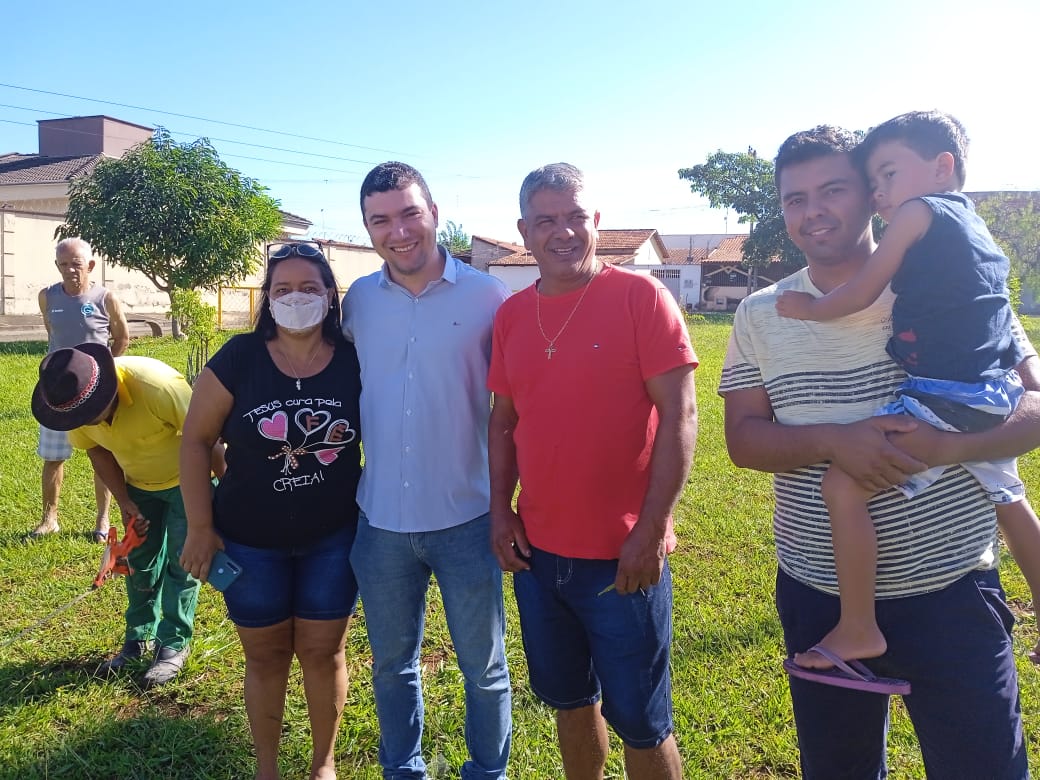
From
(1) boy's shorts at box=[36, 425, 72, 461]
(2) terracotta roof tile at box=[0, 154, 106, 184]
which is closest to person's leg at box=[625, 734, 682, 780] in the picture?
(1) boy's shorts at box=[36, 425, 72, 461]

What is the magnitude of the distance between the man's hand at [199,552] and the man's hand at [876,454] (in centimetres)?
204

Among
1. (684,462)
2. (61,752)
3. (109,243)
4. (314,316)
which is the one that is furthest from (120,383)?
(109,243)

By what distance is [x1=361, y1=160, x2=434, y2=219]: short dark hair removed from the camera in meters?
2.48

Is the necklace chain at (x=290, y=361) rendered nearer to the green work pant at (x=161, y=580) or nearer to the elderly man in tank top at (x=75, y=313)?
the green work pant at (x=161, y=580)

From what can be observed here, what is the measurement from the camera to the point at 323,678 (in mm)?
2654

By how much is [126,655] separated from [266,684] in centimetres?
132

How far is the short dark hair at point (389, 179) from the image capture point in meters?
2.48

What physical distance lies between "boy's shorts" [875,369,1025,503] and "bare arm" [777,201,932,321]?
0.76 ft

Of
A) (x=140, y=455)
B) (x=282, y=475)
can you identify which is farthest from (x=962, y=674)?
(x=140, y=455)

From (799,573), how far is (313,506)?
5.19 feet

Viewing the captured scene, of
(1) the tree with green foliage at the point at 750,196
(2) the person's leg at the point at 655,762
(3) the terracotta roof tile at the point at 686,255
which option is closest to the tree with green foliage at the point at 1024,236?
(1) the tree with green foliage at the point at 750,196

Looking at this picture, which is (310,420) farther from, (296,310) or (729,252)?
(729,252)

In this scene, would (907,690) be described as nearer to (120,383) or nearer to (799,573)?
(799,573)

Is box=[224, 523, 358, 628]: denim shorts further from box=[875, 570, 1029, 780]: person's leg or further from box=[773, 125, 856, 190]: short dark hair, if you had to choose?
box=[773, 125, 856, 190]: short dark hair
